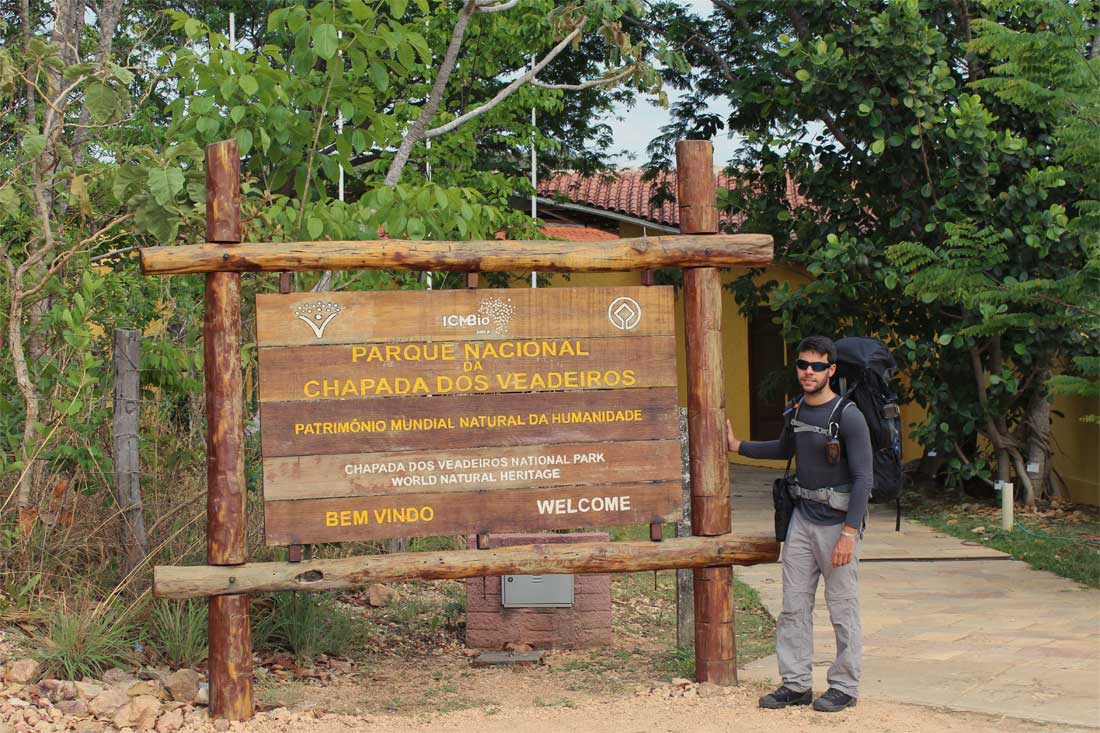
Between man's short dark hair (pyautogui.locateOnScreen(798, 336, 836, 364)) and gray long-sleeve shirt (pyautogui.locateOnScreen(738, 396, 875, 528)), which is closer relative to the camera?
gray long-sleeve shirt (pyautogui.locateOnScreen(738, 396, 875, 528))

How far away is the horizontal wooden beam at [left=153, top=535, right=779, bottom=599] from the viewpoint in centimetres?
548

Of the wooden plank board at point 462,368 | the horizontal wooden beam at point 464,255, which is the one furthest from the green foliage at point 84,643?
the horizontal wooden beam at point 464,255

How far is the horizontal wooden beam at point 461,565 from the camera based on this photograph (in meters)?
5.48

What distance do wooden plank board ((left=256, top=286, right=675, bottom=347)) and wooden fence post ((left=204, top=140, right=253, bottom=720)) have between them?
0.17 meters

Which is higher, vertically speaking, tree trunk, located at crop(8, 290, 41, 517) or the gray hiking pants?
tree trunk, located at crop(8, 290, 41, 517)

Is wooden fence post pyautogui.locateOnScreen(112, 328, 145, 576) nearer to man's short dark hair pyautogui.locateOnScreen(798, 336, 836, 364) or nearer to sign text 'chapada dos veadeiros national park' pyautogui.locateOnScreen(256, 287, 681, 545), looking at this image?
sign text 'chapada dos veadeiros national park' pyautogui.locateOnScreen(256, 287, 681, 545)

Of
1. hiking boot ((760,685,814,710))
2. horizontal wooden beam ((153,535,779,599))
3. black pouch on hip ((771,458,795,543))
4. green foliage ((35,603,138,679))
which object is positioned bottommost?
hiking boot ((760,685,814,710))

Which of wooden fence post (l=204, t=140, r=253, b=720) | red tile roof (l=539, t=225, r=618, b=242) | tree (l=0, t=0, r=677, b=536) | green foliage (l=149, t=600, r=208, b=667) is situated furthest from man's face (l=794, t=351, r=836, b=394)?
red tile roof (l=539, t=225, r=618, b=242)

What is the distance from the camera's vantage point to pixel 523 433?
227 inches

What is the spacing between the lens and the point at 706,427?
5.97 meters

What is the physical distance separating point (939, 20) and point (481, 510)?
10018 millimetres

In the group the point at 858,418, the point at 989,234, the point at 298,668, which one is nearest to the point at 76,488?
the point at 298,668

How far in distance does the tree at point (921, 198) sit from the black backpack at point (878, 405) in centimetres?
527

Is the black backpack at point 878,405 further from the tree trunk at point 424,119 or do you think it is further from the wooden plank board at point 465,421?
the tree trunk at point 424,119
